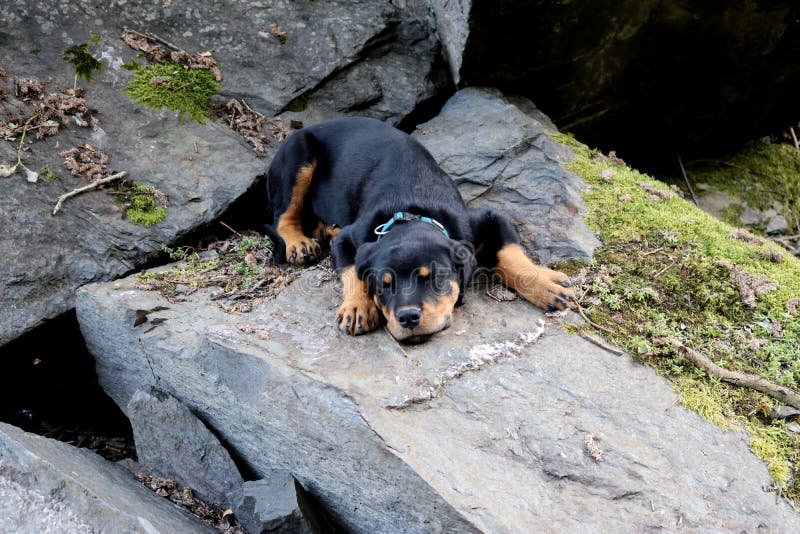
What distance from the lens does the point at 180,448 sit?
4.42m

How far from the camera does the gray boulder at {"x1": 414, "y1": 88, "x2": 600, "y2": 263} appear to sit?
17.9ft

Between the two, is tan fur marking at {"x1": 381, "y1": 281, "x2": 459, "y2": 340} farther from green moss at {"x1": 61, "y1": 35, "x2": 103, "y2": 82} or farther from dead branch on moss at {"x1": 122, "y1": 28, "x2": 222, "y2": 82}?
green moss at {"x1": 61, "y1": 35, "x2": 103, "y2": 82}

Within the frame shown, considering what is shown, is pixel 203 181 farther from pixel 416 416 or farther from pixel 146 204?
pixel 416 416

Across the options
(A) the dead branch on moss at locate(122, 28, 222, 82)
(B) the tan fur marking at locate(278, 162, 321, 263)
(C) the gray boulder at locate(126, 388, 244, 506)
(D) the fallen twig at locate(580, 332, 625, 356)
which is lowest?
(C) the gray boulder at locate(126, 388, 244, 506)

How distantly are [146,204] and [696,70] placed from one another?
597 centimetres

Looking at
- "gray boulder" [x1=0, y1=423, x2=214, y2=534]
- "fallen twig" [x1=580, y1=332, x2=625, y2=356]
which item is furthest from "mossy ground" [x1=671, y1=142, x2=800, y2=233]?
"gray boulder" [x1=0, y1=423, x2=214, y2=534]

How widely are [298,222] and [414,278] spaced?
2.35m

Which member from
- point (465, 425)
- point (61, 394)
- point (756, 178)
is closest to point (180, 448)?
point (61, 394)

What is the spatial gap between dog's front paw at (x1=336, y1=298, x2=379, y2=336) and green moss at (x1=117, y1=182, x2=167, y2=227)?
2316 mm

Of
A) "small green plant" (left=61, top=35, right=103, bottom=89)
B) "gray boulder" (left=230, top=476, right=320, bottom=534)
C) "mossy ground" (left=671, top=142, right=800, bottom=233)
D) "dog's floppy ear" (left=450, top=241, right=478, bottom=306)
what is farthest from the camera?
"mossy ground" (left=671, top=142, right=800, bottom=233)

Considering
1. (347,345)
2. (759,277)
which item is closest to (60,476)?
(347,345)

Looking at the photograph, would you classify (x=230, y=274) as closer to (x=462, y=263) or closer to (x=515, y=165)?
(x=462, y=263)

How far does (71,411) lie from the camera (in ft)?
18.7

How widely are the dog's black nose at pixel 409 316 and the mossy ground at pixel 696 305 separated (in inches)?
51.7
